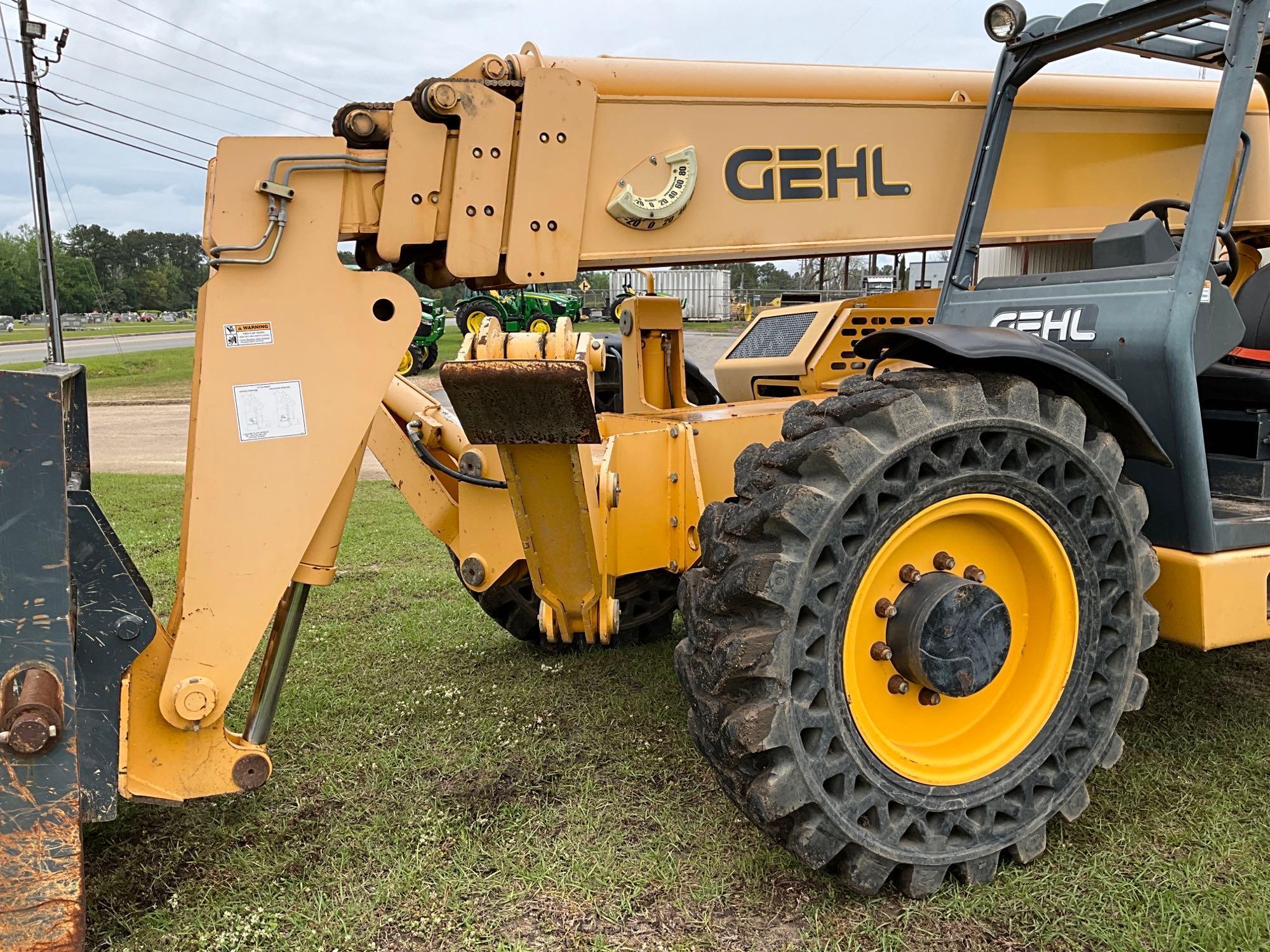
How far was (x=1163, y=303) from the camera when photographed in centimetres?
289

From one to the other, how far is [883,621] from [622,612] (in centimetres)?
220

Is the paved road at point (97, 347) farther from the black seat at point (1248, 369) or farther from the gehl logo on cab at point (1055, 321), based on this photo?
the black seat at point (1248, 369)

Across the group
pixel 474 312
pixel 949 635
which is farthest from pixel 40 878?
pixel 474 312

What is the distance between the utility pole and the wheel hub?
1207 centimetres

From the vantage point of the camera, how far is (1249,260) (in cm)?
415

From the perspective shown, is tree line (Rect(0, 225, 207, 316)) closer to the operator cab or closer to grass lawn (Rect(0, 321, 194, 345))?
grass lawn (Rect(0, 321, 194, 345))

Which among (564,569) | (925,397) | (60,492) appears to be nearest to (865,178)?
(925,397)

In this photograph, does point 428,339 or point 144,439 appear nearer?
point 144,439

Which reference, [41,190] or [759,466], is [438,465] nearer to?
[759,466]

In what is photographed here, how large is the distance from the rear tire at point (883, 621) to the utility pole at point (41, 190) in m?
11.9

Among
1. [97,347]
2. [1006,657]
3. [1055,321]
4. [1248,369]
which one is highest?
[97,347]

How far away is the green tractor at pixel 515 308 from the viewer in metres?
23.2

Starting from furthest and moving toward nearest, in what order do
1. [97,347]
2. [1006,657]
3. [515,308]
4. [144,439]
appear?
[97,347] < [515,308] < [144,439] < [1006,657]

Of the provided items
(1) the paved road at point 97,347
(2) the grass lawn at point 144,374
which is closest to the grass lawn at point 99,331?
(1) the paved road at point 97,347
